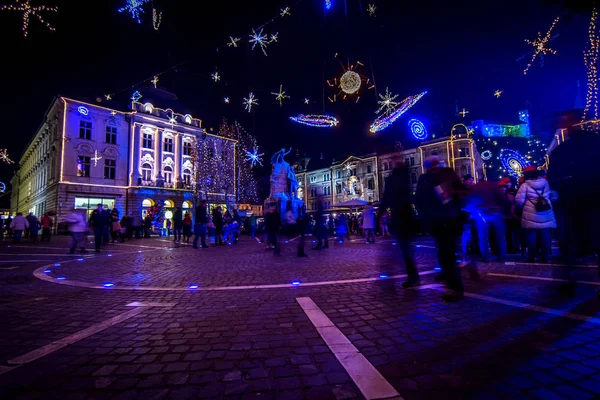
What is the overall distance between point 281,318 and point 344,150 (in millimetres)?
63436

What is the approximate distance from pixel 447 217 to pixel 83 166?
4066 centimetres

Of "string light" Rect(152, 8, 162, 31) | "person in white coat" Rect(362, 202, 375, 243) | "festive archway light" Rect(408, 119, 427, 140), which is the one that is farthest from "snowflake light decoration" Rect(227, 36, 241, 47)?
"festive archway light" Rect(408, 119, 427, 140)

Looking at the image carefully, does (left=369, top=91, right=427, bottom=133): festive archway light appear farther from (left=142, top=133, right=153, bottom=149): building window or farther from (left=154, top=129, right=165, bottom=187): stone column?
(left=142, top=133, right=153, bottom=149): building window

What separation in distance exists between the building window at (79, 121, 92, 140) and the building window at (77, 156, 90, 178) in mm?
2447

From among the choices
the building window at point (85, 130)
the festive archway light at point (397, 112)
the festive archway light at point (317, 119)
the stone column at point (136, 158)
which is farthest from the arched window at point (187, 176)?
the festive archway light at point (397, 112)

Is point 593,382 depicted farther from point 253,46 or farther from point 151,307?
point 253,46

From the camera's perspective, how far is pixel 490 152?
174 ft

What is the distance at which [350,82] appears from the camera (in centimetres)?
1333

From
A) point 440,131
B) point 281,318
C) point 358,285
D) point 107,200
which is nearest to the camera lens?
point 281,318

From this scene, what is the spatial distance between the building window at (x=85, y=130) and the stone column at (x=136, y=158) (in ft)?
15.0

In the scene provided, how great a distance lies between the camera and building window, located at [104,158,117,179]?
35.8 m

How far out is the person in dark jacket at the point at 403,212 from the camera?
177 inches

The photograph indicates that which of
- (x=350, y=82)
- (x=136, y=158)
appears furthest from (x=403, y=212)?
(x=136, y=158)

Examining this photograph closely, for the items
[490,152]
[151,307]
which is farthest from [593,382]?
[490,152]
